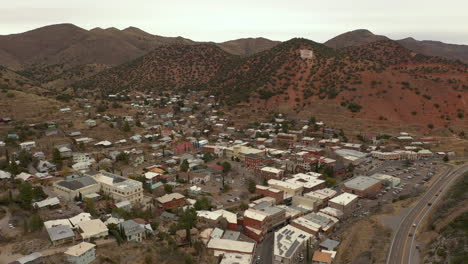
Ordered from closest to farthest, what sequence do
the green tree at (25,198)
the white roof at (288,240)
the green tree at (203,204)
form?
the white roof at (288,240), the green tree at (25,198), the green tree at (203,204)

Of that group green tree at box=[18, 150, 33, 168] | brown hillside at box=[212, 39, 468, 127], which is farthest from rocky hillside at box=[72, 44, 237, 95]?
green tree at box=[18, 150, 33, 168]

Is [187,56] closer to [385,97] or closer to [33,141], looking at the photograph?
[385,97]

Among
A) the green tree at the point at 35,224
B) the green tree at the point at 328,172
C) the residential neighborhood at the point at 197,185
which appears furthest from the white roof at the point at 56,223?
the green tree at the point at 328,172

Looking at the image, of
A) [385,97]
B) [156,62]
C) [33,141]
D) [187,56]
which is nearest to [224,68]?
[187,56]

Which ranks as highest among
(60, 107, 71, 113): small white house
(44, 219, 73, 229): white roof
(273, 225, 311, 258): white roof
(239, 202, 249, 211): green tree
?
(60, 107, 71, 113): small white house

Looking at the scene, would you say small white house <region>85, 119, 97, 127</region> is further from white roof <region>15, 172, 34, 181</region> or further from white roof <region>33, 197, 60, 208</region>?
white roof <region>33, 197, 60, 208</region>

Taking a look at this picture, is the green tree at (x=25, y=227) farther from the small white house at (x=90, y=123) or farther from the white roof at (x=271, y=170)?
the small white house at (x=90, y=123)

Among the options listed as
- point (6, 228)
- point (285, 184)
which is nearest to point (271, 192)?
point (285, 184)
